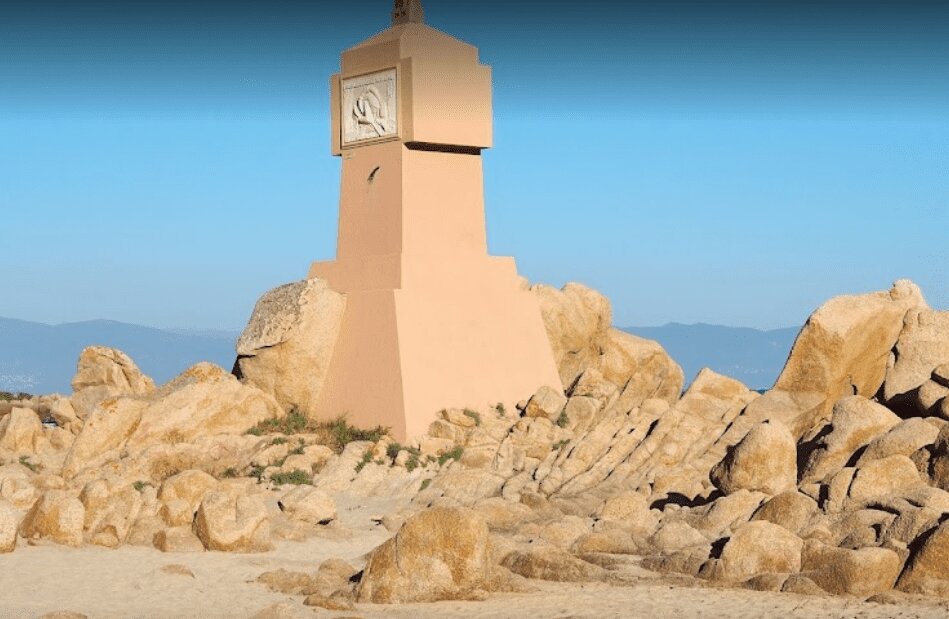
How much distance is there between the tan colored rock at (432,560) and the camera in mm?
16844

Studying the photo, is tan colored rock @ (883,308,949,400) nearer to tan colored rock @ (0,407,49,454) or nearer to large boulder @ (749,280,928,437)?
large boulder @ (749,280,928,437)

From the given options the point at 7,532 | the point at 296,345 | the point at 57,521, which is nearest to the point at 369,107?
the point at 296,345

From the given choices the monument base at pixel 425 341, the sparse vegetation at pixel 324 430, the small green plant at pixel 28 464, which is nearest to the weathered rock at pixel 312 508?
the sparse vegetation at pixel 324 430

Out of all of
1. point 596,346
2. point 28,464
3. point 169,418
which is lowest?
point 28,464

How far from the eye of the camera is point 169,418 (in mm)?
27312

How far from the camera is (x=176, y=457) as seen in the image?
85.4ft

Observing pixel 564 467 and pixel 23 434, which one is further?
pixel 23 434

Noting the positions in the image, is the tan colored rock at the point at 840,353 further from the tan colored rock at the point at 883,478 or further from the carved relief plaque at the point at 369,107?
the carved relief plaque at the point at 369,107

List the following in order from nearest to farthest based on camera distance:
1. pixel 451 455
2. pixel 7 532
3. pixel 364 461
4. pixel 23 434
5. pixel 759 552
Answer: pixel 759 552, pixel 7 532, pixel 364 461, pixel 451 455, pixel 23 434

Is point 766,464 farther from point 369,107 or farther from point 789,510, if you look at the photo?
point 369,107

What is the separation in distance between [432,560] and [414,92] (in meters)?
13.5

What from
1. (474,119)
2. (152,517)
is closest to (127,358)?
(474,119)

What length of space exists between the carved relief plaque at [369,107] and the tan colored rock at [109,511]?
406 inches

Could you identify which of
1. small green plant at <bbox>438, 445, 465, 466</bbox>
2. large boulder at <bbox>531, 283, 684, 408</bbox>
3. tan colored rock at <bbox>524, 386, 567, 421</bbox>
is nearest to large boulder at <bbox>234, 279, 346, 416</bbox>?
small green plant at <bbox>438, 445, 465, 466</bbox>
